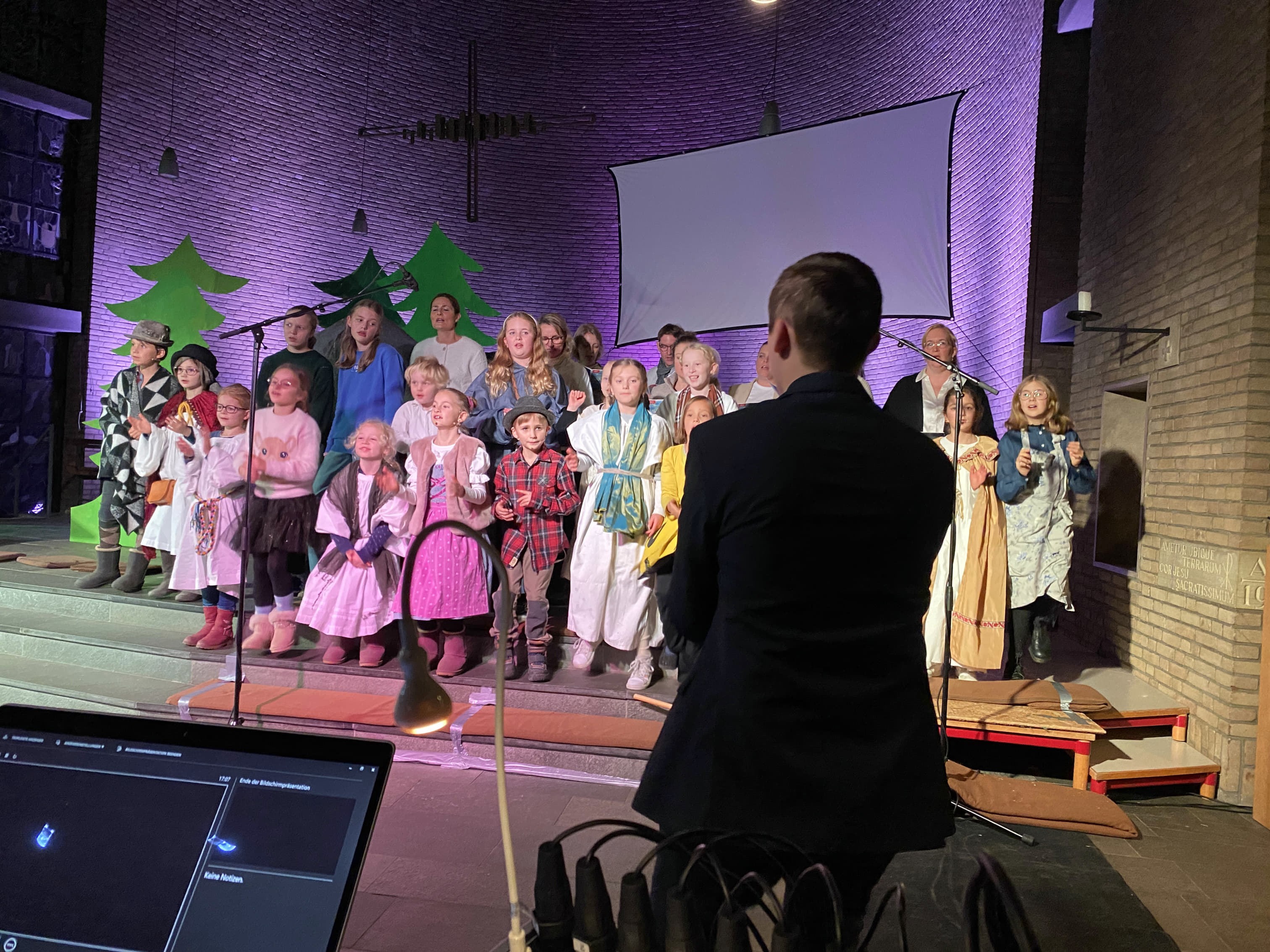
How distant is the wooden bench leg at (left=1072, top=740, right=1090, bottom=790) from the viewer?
381 cm

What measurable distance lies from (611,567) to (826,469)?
11.2 ft

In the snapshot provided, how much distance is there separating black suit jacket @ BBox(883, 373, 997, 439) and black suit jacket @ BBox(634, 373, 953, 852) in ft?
12.6

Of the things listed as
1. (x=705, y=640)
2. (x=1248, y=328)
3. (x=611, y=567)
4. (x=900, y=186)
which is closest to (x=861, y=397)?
(x=705, y=640)

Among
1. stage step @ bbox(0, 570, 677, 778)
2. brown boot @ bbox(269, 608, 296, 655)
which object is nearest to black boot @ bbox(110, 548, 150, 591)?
stage step @ bbox(0, 570, 677, 778)

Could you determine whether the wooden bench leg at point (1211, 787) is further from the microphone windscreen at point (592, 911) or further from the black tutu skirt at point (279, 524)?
the black tutu skirt at point (279, 524)

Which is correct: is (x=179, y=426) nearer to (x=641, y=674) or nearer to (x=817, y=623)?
(x=641, y=674)

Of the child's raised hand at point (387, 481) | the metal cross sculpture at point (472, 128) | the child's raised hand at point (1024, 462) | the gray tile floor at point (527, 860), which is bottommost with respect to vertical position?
the gray tile floor at point (527, 860)

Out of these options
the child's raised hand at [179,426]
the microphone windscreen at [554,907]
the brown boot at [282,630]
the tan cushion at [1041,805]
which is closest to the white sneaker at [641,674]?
the tan cushion at [1041,805]

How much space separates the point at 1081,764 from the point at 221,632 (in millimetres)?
4482

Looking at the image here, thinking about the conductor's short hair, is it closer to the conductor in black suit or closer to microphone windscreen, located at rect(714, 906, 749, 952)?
the conductor in black suit

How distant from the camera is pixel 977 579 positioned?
4.54m

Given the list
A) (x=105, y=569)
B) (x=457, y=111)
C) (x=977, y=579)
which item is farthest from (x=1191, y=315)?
(x=457, y=111)

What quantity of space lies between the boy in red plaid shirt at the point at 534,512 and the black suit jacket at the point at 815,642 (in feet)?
10.7

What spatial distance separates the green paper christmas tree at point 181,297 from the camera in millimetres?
9180
